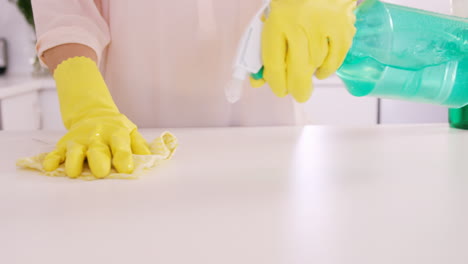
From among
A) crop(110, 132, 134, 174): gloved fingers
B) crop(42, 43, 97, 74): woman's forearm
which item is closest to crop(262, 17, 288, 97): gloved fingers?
crop(110, 132, 134, 174): gloved fingers

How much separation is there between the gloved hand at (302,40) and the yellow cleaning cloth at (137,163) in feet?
0.56

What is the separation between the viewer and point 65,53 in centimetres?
98

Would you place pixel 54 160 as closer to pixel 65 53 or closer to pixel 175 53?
pixel 65 53

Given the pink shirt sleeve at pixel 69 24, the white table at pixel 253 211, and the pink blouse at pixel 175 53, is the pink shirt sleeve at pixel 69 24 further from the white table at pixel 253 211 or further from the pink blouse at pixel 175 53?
the white table at pixel 253 211

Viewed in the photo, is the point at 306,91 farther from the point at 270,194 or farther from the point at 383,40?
the point at 270,194

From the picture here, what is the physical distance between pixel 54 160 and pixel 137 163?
111 millimetres

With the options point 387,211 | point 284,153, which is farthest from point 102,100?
point 387,211

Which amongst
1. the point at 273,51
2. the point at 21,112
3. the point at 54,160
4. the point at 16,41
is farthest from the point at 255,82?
the point at 16,41

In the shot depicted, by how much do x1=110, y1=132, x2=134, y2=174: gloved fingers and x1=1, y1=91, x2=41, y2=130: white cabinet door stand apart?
1.45 meters

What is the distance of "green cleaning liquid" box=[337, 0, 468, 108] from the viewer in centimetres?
82

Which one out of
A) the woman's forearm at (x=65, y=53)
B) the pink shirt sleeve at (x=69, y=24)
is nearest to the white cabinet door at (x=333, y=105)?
the pink shirt sleeve at (x=69, y=24)

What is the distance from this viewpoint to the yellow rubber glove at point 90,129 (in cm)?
62

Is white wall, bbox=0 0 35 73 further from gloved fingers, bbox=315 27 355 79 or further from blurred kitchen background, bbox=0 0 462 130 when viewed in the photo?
gloved fingers, bbox=315 27 355 79

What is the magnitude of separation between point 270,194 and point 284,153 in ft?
0.86
